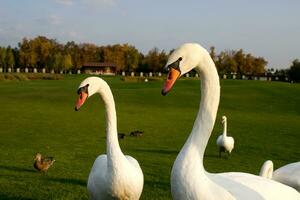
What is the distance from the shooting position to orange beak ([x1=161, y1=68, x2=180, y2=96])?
360cm

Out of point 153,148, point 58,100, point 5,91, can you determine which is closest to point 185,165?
point 153,148

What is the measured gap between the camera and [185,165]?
386cm

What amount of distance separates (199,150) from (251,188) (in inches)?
30.1

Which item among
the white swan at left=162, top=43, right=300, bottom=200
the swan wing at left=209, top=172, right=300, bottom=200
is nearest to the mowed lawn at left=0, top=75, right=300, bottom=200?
the swan wing at left=209, top=172, right=300, bottom=200

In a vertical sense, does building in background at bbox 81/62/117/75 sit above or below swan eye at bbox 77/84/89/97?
below

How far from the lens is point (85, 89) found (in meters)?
6.72

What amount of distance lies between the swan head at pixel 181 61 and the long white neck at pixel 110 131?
3.03m

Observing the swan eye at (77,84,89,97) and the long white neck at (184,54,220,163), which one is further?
the swan eye at (77,84,89,97)

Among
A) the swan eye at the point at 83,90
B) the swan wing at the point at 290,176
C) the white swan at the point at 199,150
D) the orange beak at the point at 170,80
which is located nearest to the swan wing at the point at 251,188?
the white swan at the point at 199,150

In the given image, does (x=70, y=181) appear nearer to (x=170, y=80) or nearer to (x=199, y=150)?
(x=199, y=150)

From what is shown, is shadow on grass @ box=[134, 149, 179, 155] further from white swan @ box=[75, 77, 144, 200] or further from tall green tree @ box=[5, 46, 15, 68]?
tall green tree @ box=[5, 46, 15, 68]

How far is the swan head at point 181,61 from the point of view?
3664 mm

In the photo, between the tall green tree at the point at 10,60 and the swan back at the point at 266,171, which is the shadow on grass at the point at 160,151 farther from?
the tall green tree at the point at 10,60

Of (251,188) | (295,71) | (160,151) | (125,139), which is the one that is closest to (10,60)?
(295,71)
